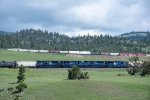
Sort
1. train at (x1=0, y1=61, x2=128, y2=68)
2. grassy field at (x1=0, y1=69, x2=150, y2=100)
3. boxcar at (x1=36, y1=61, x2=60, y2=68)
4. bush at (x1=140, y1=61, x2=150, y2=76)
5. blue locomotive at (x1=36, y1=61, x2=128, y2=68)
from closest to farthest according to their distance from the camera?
grassy field at (x1=0, y1=69, x2=150, y2=100), bush at (x1=140, y1=61, x2=150, y2=76), train at (x1=0, y1=61, x2=128, y2=68), boxcar at (x1=36, y1=61, x2=60, y2=68), blue locomotive at (x1=36, y1=61, x2=128, y2=68)

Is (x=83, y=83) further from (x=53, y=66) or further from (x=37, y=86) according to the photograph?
(x=53, y=66)

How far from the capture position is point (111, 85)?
63906 millimetres

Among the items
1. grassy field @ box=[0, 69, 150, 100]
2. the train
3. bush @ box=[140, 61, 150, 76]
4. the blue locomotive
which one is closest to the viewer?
grassy field @ box=[0, 69, 150, 100]

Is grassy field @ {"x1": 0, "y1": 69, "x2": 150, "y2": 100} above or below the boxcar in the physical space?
below

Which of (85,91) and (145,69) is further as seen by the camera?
(145,69)

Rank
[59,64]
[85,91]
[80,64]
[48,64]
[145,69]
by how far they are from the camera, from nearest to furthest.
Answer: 1. [85,91]
2. [145,69]
3. [48,64]
4. [59,64]
5. [80,64]

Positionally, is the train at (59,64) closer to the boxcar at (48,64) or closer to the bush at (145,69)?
the boxcar at (48,64)

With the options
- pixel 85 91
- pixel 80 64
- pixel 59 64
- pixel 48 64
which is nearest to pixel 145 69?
pixel 85 91

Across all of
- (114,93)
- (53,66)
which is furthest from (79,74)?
(53,66)

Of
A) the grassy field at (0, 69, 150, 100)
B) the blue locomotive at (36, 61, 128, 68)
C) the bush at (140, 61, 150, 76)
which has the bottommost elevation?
the grassy field at (0, 69, 150, 100)

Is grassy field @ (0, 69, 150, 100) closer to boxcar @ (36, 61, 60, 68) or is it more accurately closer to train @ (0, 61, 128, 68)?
train @ (0, 61, 128, 68)

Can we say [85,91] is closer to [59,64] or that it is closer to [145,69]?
[145,69]

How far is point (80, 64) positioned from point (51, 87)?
212 ft

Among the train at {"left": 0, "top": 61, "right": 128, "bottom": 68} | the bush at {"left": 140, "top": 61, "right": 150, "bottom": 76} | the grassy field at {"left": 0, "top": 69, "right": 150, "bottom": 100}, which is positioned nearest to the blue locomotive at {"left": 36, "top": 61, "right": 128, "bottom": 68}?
the train at {"left": 0, "top": 61, "right": 128, "bottom": 68}
